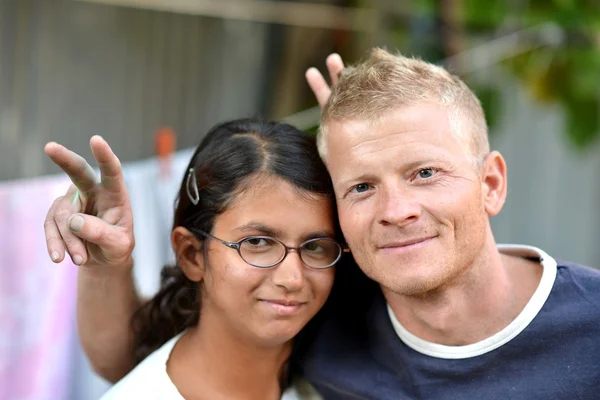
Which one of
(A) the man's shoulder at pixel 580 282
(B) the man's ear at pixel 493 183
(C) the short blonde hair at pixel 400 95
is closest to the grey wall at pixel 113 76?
(C) the short blonde hair at pixel 400 95

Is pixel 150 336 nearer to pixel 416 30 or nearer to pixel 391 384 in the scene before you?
pixel 391 384

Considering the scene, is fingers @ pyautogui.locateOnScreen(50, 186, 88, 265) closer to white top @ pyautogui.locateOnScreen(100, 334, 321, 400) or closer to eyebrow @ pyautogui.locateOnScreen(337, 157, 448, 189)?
white top @ pyautogui.locateOnScreen(100, 334, 321, 400)

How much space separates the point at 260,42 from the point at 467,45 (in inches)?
43.5

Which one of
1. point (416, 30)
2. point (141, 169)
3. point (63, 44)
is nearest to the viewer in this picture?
point (141, 169)

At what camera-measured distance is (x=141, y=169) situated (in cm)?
292

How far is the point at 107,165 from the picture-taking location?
6.11ft

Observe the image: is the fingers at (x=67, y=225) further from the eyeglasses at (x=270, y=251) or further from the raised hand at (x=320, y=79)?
the raised hand at (x=320, y=79)

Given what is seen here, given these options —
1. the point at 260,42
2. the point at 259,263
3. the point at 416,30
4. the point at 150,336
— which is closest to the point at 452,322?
the point at 259,263

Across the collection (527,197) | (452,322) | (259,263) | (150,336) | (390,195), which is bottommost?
(527,197)

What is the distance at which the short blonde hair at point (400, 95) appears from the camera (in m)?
2.07

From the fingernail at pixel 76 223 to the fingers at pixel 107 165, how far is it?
0.40 feet

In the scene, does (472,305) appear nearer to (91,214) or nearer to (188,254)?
(188,254)

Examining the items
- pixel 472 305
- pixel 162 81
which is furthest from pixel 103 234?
pixel 162 81

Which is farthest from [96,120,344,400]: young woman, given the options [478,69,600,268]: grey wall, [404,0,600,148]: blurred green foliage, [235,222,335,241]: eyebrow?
[478,69,600,268]: grey wall
